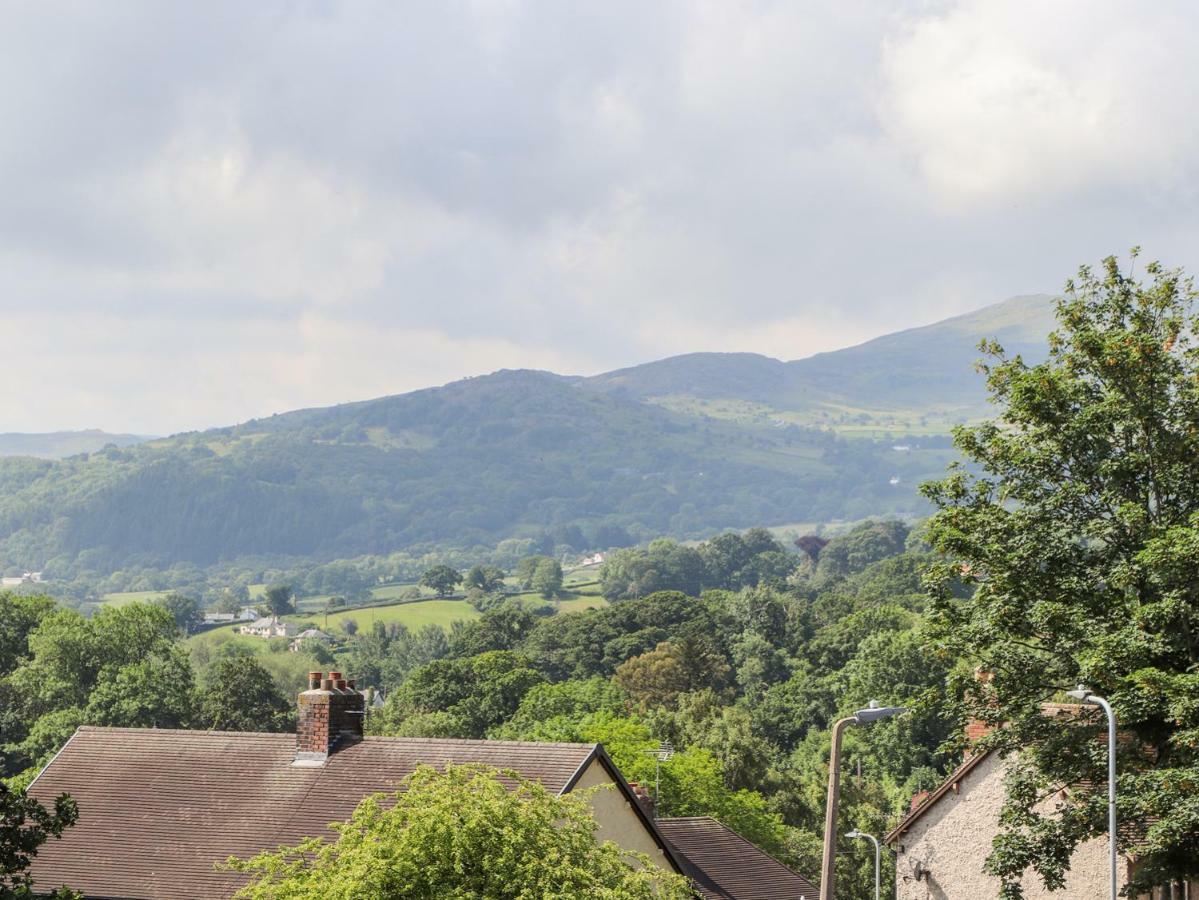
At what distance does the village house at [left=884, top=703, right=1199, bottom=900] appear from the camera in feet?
129

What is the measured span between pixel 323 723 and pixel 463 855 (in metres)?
12.3

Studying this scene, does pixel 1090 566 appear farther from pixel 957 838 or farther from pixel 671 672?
pixel 671 672

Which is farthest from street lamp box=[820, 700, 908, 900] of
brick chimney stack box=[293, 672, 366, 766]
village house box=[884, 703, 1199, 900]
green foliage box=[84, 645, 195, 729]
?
green foliage box=[84, 645, 195, 729]

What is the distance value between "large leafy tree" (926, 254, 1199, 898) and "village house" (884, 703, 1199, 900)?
166 inches

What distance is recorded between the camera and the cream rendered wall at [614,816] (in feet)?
103

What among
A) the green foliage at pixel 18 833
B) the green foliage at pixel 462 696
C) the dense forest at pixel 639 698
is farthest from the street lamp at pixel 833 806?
the green foliage at pixel 462 696

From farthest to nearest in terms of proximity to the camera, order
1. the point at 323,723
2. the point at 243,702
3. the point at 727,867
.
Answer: the point at 243,702 → the point at 727,867 → the point at 323,723

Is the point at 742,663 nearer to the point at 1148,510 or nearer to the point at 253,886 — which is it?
the point at 1148,510

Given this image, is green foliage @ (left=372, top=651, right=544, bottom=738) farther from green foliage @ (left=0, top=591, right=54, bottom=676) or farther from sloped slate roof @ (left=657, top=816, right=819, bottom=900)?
sloped slate roof @ (left=657, top=816, right=819, bottom=900)

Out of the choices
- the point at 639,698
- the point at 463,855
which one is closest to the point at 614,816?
the point at 463,855

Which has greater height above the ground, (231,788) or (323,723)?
(323,723)

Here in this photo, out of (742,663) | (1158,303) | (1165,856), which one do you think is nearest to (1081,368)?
(1158,303)

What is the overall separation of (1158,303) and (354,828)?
2180cm

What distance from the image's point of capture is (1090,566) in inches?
1308
